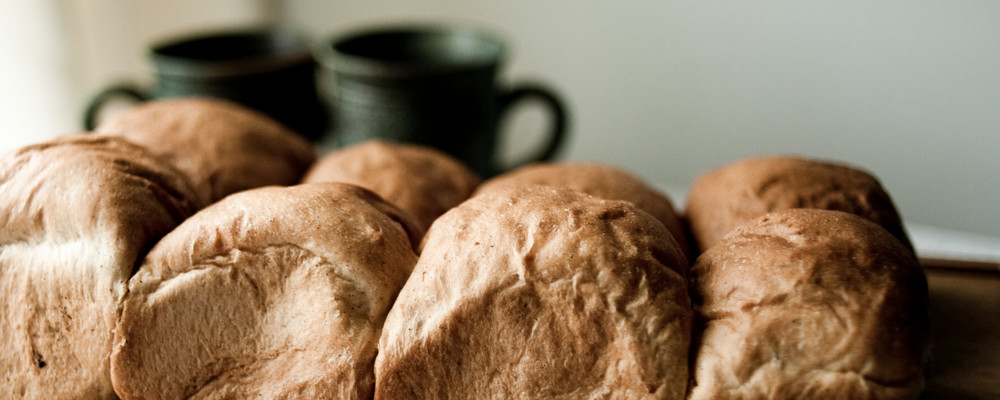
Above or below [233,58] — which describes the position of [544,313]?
above

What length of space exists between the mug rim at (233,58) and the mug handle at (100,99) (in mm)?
69

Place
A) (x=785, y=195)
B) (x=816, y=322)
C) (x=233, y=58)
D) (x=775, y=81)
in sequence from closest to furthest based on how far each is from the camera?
(x=816, y=322)
(x=785, y=195)
(x=233, y=58)
(x=775, y=81)

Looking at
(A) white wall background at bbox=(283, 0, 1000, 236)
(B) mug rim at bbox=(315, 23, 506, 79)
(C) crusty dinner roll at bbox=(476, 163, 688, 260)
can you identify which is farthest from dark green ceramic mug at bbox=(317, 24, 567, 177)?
(A) white wall background at bbox=(283, 0, 1000, 236)

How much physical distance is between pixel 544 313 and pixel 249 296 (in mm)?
285

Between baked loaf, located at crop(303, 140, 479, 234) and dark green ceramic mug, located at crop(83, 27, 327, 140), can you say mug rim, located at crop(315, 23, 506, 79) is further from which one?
baked loaf, located at crop(303, 140, 479, 234)

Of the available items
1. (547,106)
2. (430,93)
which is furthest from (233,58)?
(547,106)

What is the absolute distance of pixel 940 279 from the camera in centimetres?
99

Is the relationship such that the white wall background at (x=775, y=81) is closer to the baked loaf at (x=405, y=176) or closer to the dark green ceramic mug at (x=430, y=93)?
the dark green ceramic mug at (x=430, y=93)

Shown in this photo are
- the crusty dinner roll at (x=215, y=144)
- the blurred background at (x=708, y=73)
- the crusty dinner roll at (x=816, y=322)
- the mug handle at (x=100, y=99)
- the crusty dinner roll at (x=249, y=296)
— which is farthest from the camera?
the blurred background at (x=708, y=73)

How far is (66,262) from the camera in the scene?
75 centimetres

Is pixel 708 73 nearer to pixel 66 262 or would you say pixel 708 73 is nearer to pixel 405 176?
pixel 405 176

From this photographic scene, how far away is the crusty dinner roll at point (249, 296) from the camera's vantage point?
2.35 ft

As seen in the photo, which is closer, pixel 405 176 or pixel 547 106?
pixel 405 176

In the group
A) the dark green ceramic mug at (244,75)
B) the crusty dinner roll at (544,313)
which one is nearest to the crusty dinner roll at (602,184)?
the crusty dinner roll at (544,313)
